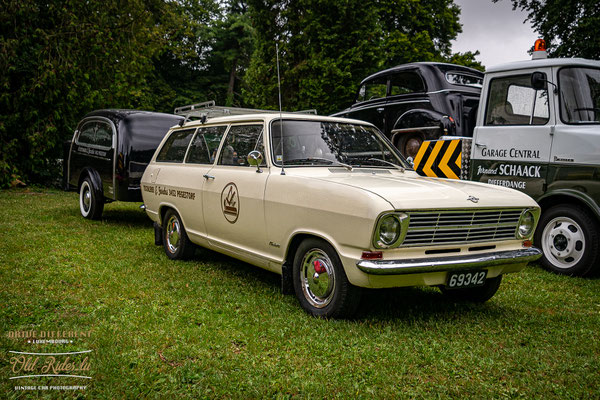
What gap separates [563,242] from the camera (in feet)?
19.8

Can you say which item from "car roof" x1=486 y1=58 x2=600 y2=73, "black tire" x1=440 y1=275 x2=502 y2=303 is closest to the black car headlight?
"black tire" x1=440 y1=275 x2=502 y2=303

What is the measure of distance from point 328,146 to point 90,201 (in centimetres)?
623

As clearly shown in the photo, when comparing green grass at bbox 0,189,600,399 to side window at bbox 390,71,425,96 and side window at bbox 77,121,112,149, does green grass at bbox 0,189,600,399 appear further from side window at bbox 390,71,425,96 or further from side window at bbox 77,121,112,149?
side window at bbox 390,71,425,96

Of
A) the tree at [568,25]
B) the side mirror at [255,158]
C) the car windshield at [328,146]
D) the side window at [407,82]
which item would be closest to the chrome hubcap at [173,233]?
the side mirror at [255,158]

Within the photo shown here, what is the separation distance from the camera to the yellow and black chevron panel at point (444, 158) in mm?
7174

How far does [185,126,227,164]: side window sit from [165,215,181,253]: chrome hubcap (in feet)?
2.81

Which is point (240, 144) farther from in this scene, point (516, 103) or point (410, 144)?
point (410, 144)

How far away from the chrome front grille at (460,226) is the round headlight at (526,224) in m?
0.09

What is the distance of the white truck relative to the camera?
577cm

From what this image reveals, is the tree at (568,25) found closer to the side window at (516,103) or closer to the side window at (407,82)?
the side window at (407,82)

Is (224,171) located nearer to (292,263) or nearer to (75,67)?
(292,263)

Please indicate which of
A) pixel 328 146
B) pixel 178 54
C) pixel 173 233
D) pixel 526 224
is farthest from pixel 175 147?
pixel 178 54

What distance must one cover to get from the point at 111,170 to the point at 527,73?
699cm

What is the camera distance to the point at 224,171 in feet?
18.0
